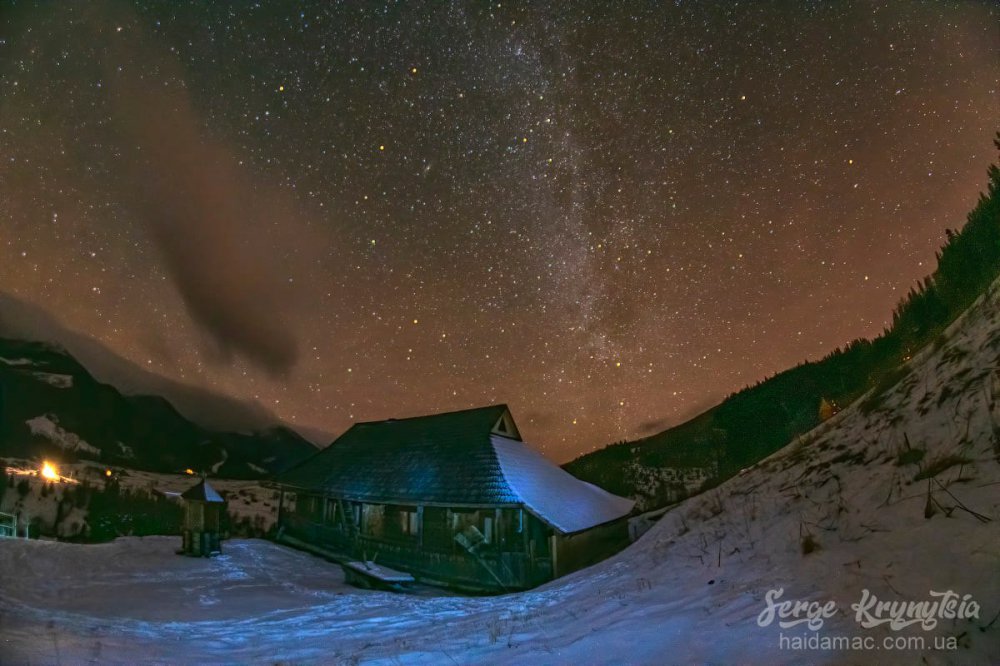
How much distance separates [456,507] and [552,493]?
4.29 metres

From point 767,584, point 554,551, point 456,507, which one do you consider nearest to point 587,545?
point 554,551

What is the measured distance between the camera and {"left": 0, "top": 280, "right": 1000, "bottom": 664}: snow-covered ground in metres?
3.39

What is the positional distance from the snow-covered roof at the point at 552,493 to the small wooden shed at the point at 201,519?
11.7 meters

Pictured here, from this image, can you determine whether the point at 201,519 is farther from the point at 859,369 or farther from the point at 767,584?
the point at 859,369

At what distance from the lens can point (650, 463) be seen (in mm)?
62906

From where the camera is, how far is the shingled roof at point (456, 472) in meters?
18.3

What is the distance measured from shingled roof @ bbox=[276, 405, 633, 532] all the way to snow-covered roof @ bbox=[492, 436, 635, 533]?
52 millimetres

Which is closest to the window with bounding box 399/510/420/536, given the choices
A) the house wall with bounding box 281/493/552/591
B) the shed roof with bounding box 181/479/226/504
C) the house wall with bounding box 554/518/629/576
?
the house wall with bounding box 281/493/552/591

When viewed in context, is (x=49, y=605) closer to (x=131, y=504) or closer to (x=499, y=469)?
(x=499, y=469)

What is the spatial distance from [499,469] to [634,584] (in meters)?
12.7

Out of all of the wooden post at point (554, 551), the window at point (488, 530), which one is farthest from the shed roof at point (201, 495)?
the wooden post at point (554, 551)

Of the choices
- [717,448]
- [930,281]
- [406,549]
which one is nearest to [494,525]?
[406,549]

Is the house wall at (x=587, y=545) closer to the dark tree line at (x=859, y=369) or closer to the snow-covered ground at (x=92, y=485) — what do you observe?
the dark tree line at (x=859, y=369)

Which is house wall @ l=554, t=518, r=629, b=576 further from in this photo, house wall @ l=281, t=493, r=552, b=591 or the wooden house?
house wall @ l=281, t=493, r=552, b=591
